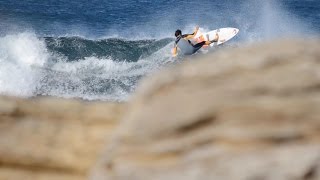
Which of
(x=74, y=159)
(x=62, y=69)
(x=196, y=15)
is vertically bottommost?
(x=74, y=159)

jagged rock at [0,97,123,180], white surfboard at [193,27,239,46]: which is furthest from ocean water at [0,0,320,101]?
jagged rock at [0,97,123,180]

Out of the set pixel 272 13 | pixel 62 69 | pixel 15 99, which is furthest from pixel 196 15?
pixel 15 99

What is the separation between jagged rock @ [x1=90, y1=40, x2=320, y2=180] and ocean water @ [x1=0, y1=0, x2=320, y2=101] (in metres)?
22.0

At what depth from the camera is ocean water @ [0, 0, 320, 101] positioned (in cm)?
3694

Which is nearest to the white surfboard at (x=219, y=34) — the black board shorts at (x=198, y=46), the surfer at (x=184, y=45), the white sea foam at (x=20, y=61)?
the black board shorts at (x=198, y=46)

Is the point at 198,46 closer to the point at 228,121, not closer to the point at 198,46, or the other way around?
the point at 198,46

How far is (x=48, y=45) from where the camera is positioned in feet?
143

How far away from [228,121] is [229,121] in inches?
0.5

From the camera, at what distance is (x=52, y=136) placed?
1034 cm

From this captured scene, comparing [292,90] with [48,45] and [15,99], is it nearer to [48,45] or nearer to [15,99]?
[15,99]

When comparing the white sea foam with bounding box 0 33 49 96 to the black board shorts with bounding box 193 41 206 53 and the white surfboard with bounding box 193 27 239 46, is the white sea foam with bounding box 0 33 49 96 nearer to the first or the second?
the black board shorts with bounding box 193 41 206 53

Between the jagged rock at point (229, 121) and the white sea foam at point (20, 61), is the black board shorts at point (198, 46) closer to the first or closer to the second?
the white sea foam at point (20, 61)

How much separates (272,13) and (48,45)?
23101 mm

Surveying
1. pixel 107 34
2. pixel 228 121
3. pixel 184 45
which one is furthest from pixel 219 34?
pixel 228 121
